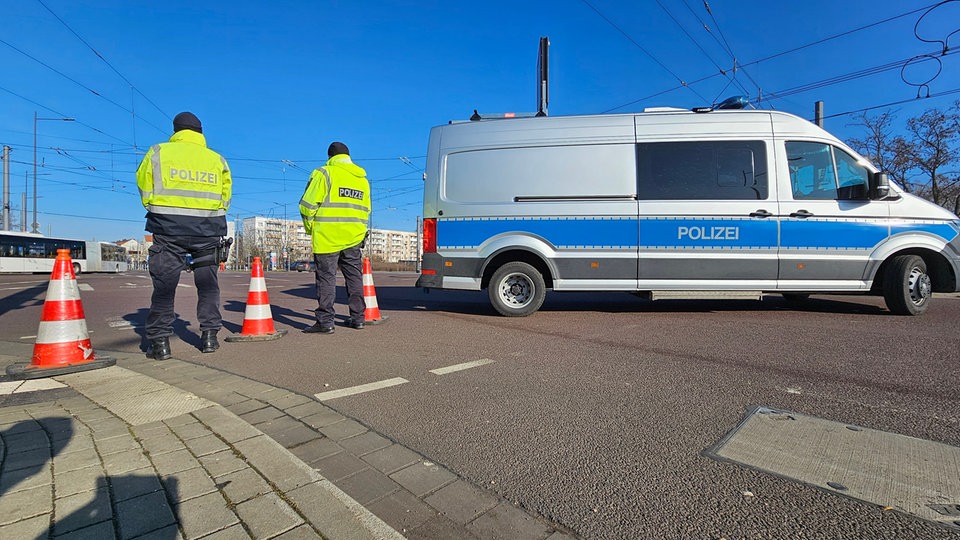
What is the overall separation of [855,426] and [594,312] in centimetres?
429

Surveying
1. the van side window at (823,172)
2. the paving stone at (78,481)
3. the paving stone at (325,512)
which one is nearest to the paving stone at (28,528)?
the paving stone at (78,481)

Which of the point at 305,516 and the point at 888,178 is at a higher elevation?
the point at 888,178

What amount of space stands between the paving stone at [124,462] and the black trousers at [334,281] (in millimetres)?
2927

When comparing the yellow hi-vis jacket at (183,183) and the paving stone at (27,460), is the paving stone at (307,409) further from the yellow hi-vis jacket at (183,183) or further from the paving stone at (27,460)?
the yellow hi-vis jacket at (183,183)

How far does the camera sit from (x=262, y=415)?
2545 millimetres

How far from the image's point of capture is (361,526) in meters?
1.52

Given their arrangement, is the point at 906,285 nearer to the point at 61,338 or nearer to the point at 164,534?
the point at 164,534

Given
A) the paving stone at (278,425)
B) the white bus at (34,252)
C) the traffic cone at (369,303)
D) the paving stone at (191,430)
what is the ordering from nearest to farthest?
1. the paving stone at (191,430)
2. the paving stone at (278,425)
3. the traffic cone at (369,303)
4. the white bus at (34,252)

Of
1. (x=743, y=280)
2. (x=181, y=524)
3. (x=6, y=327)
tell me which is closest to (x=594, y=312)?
(x=743, y=280)

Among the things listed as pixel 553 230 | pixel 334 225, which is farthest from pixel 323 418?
pixel 553 230

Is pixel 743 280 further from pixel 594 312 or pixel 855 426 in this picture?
pixel 855 426

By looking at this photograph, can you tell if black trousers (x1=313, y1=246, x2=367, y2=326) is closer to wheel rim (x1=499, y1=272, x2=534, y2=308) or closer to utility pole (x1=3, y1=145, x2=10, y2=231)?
wheel rim (x1=499, y1=272, x2=534, y2=308)

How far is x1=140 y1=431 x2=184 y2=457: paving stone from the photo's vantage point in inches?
80.5

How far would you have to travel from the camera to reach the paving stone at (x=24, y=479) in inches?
67.3
